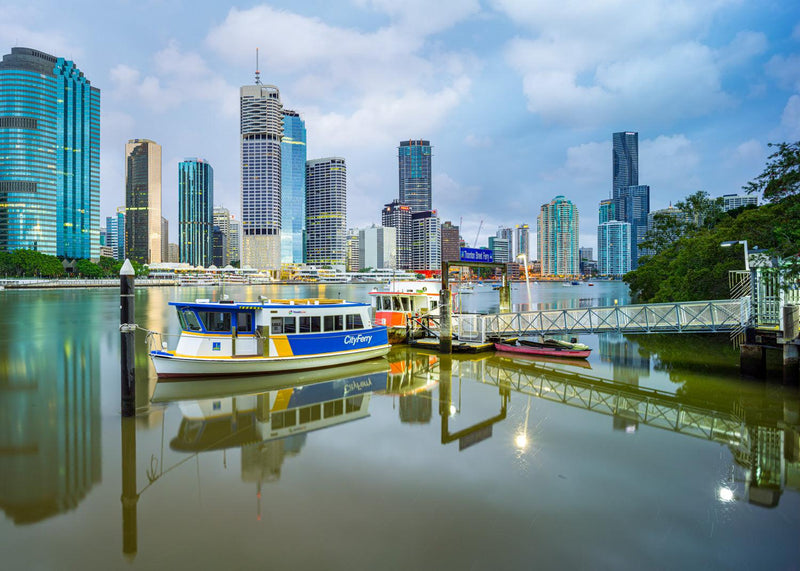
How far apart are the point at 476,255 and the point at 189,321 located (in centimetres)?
1741

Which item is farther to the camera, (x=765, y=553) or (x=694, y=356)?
(x=694, y=356)

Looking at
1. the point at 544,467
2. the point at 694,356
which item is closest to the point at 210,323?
the point at 544,467

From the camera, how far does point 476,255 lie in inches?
1162

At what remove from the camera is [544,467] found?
1085 centimetres

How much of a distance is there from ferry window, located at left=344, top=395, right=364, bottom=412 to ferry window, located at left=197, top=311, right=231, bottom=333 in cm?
644

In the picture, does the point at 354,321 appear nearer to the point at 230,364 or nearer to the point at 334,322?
the point at 334,322

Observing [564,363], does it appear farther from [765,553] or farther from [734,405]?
[765,553]

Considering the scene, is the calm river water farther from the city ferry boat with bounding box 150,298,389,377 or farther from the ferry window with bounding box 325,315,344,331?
the ferry window with bounding box 325,315,344,331

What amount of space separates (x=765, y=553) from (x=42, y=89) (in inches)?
8707

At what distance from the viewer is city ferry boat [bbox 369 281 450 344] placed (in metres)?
30.2

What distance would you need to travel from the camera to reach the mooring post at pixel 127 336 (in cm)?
1347

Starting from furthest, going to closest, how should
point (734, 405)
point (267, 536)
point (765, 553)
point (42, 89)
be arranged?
point (42, 89), point (734, 405), point (267, 536), point (765, 553)

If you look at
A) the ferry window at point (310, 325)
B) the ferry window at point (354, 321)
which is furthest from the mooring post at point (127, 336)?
the ferry window at point (354, 321)

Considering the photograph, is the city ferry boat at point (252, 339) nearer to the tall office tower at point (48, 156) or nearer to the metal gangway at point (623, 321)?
the metal gangway at point (623, 321)
